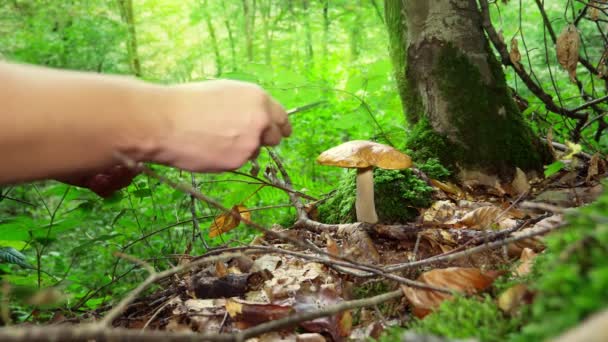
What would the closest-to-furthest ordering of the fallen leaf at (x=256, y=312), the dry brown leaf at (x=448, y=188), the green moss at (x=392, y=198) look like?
1. the fallen leaf at (x=256, y=312)
2. the green moss at (x=392, y=198)
3. the dry brown leaf at (x=448, y=188)

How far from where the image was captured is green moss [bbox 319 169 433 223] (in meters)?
2.54

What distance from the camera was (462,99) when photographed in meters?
2.81

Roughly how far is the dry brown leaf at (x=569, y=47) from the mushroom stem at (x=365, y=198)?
1517mm

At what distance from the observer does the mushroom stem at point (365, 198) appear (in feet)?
8.05

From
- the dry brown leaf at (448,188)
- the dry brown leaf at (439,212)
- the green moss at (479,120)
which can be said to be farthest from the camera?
the green moss at (479,120)

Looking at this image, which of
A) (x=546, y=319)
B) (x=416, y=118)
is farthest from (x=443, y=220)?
(x=546, y=319)

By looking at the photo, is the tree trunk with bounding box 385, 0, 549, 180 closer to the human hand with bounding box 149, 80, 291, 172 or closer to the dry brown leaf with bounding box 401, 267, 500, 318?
the dry brown leaf with bounding box 401, 267, 500, 318

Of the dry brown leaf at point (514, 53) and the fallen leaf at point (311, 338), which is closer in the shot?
the fallen leaf at point (311, 338)

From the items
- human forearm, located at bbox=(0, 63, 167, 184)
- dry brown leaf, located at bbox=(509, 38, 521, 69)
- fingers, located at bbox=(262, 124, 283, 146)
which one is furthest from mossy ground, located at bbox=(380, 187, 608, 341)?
dry brown leaf, located at bbox=(509, 38, 521, 69)

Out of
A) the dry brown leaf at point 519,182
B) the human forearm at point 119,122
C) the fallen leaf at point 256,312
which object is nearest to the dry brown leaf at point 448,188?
the dry brown leaf at point 519,182

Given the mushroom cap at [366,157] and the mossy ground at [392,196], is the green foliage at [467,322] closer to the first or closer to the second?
the mushroom cap at [366,157]

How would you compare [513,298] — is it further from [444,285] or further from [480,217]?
[480,217]

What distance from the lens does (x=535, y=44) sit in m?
6.65

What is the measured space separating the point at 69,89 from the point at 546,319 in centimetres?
106
